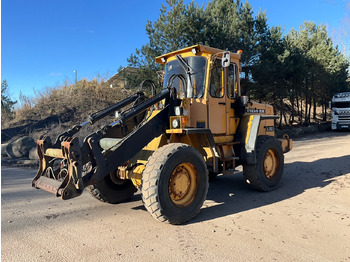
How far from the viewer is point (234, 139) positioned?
5.95 m

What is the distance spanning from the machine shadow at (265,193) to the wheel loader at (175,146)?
310 mm

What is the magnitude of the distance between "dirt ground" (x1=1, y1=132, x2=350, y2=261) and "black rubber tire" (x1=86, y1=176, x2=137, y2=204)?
17 centimetres

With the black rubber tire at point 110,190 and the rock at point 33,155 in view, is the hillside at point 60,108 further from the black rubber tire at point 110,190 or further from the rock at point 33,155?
the black rubber tire at point 110,190

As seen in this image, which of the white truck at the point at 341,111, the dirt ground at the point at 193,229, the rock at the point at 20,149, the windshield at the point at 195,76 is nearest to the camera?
the dirt ground at the point at 193,229

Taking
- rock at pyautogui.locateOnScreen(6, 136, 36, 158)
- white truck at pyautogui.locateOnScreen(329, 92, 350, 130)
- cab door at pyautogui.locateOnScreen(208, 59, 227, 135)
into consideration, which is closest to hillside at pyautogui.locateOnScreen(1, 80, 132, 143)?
rock at pyautogui.locateOnScreen(6, 136, 36, 158)

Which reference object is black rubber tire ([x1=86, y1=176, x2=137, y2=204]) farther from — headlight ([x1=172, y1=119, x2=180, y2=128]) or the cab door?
the cab door

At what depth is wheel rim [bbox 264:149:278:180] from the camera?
20.1ft

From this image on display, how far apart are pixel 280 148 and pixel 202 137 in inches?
94.0

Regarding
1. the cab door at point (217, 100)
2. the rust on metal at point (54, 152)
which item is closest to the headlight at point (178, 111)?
the cab door at point (217, 100)

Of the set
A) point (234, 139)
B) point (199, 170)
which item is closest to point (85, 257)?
point (199, 170)

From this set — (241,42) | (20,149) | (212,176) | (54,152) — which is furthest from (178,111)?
(241,42)

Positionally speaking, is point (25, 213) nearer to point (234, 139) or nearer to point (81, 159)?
point (81, 159)

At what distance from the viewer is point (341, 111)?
21297mm

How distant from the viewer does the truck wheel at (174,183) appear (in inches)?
152
